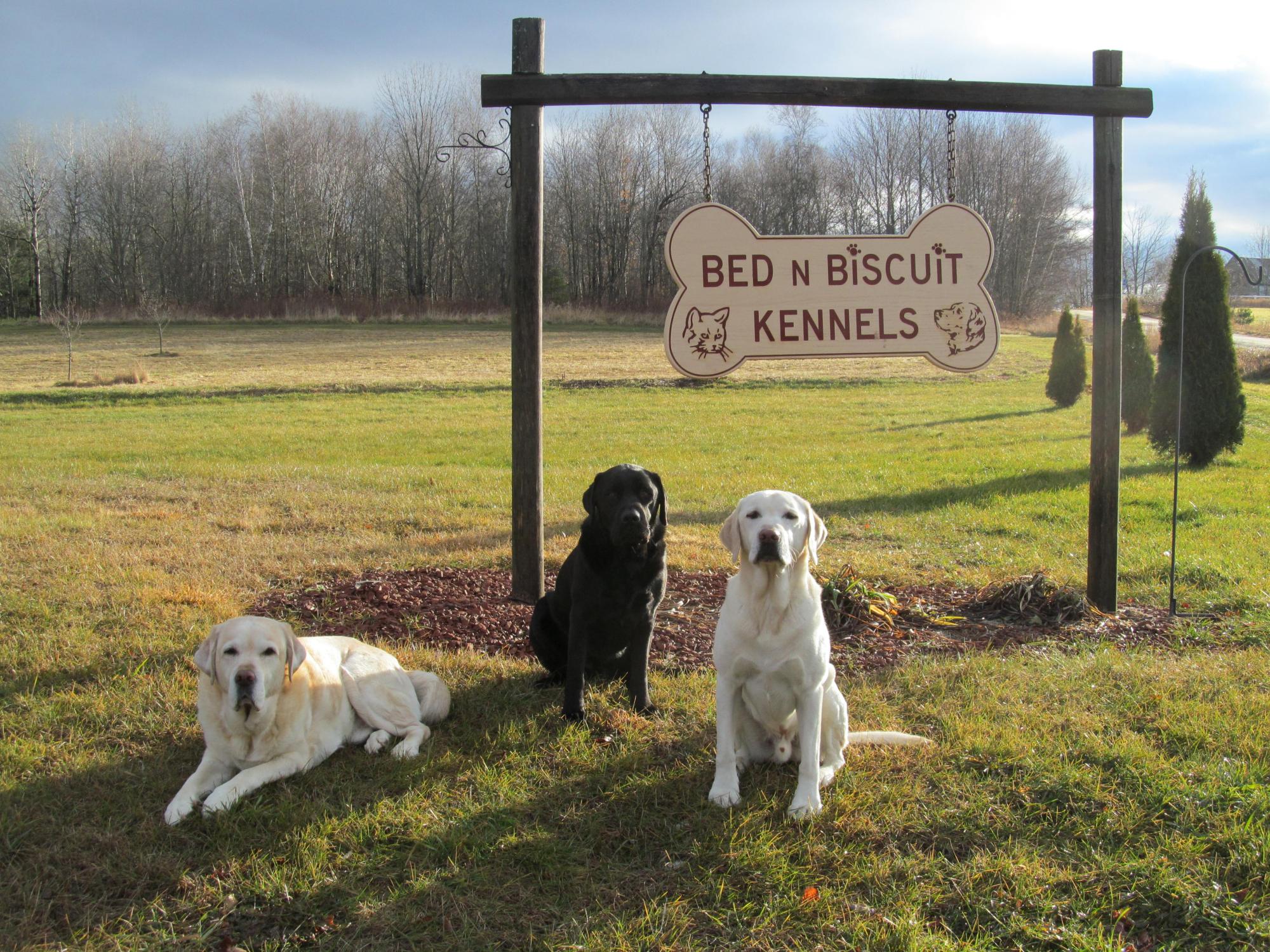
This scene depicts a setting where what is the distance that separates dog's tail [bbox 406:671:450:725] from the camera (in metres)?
4.22

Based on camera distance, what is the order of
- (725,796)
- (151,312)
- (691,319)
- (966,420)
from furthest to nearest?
1. (151,312)
2. (966,420)
3. (691,319)
4. (725,796)

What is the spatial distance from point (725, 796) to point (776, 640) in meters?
0.65

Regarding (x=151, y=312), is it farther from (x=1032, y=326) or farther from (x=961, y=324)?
(x=961, y=324)

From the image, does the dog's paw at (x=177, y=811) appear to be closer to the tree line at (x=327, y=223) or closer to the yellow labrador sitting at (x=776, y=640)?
the yellow labrador sitting at (x=776, y=640)

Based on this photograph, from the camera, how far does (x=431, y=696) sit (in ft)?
13.9

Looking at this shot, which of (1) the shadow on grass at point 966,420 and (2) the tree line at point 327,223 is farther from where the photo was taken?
(2) the tree line at point 327,223

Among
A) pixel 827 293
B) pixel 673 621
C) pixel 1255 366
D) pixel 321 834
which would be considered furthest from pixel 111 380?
pixel 1255 366

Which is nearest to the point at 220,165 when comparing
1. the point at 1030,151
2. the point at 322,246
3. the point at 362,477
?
the point at 322,246

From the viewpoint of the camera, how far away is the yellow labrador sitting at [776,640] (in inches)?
136

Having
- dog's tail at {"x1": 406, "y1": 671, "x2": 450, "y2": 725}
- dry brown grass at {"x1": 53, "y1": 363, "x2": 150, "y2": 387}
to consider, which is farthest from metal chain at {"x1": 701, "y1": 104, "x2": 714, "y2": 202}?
dry brown grass at {"x1": 53, "y1": 363, "x2": 150, "y2": 387}

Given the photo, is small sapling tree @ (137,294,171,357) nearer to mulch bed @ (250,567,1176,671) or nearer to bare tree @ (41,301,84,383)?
bare tree @ (41,301,84,383)

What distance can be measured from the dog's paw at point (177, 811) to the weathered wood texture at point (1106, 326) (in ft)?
18.1

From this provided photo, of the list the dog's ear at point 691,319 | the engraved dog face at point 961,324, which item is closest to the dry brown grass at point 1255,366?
the engraved dog face at point 961,324

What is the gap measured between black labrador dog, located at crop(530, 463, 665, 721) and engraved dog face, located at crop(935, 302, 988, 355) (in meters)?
2.29
